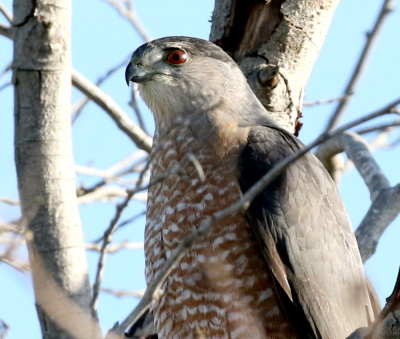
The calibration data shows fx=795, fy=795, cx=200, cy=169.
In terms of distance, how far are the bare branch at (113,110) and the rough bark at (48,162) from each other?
1856 mm

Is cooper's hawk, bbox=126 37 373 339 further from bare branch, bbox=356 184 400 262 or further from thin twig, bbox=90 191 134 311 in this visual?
thin twig, bbox=90 191 134 311

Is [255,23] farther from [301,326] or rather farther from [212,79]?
[301,326]

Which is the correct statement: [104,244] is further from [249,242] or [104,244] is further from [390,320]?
[249,242]

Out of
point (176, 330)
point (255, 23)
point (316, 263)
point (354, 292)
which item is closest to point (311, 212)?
point (316, 263)

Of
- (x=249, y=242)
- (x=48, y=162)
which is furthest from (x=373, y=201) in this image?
(x=48, y=162)

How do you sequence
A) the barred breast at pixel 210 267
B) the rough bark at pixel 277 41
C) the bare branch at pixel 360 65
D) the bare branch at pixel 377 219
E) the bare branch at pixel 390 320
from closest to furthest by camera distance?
the bare branch at pixel 390 320 → the bare branch at pixel 360 65 → the barred breast at pixel 210 267 → the bare branch at pixel 377 219 → the rough bark at pixel 277 41

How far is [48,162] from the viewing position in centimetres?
363

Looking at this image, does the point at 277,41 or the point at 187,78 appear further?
the point at 277,41

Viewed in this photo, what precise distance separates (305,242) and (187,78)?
1.64 meters

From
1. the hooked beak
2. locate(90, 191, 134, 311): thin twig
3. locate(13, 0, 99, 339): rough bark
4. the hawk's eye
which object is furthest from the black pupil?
locate(90, 191, 134, 311): thin twig

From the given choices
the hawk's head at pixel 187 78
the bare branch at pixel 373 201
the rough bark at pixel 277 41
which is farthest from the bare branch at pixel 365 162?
the hawk's head at pixel 187 78

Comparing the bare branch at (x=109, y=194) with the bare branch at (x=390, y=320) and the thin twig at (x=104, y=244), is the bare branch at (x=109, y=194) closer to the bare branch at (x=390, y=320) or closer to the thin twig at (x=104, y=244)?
the thin twig at (x=104, y=244)

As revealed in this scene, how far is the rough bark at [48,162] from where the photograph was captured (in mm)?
3480

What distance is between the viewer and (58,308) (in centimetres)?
340
